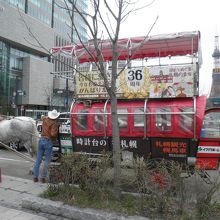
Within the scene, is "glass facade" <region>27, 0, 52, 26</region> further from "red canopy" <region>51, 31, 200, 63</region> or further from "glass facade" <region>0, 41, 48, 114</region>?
"red canopy" <region>51, 31, 200, 63</region>

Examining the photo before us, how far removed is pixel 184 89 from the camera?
768 centimetres

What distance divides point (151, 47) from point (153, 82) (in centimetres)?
213

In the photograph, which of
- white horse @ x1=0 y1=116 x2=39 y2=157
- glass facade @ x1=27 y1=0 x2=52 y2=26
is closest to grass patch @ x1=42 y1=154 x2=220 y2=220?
white horse @ x1=0 y1=116 x2=39 y2=157

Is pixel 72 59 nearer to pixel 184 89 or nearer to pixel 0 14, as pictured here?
pixel 184 89

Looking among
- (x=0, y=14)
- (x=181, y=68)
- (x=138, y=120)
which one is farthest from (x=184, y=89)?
(x=0, y=14)

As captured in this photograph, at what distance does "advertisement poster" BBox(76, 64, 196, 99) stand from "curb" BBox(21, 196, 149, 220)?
299cm

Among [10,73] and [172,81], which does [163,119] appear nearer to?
[172,81]

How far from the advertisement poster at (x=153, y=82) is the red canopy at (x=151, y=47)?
590 millimetres

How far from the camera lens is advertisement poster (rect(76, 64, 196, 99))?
767 cm

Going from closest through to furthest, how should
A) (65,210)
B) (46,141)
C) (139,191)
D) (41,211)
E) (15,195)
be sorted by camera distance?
(65,210), (139,191), (41,211), (15,195), (46,141)

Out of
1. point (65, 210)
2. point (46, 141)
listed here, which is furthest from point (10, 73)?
point (65, 210)

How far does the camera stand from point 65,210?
5426 mm

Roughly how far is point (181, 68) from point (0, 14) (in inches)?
2076

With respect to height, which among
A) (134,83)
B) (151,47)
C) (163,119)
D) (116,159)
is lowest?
(116,159)
